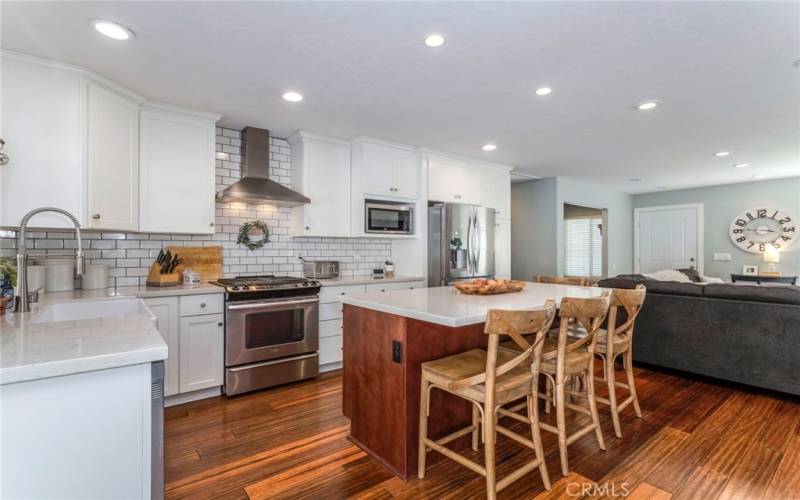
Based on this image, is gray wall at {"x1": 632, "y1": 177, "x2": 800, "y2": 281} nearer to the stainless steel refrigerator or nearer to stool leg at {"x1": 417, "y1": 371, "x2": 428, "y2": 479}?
the stainless steel refrigerator

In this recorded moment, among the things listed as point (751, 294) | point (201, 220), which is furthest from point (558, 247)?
point (201, 220)

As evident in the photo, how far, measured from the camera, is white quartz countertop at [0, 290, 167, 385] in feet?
3.34

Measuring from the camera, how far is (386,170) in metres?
4.26

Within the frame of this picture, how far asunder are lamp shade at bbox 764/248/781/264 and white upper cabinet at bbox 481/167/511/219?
178 inches

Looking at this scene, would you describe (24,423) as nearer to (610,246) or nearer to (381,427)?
(381,427)

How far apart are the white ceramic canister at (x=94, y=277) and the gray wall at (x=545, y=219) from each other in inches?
215

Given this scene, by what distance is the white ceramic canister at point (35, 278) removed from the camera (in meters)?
2.46

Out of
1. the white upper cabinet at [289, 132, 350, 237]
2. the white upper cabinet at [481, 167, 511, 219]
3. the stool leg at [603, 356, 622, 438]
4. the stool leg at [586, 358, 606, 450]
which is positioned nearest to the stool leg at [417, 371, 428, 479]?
the stool leg at [586, 358, 606, 450]

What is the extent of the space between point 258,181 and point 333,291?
48.9 inches

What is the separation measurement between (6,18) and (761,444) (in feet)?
15.9

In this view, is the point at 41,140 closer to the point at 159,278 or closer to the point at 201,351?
the point at 159,278

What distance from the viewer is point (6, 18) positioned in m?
1.95

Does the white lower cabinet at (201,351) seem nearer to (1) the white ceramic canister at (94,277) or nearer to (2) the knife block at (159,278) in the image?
(2) the knife block at (159,278)

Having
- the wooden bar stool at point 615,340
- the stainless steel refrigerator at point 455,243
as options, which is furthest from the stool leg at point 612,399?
the stainless steel refrigerator at point 455,243
